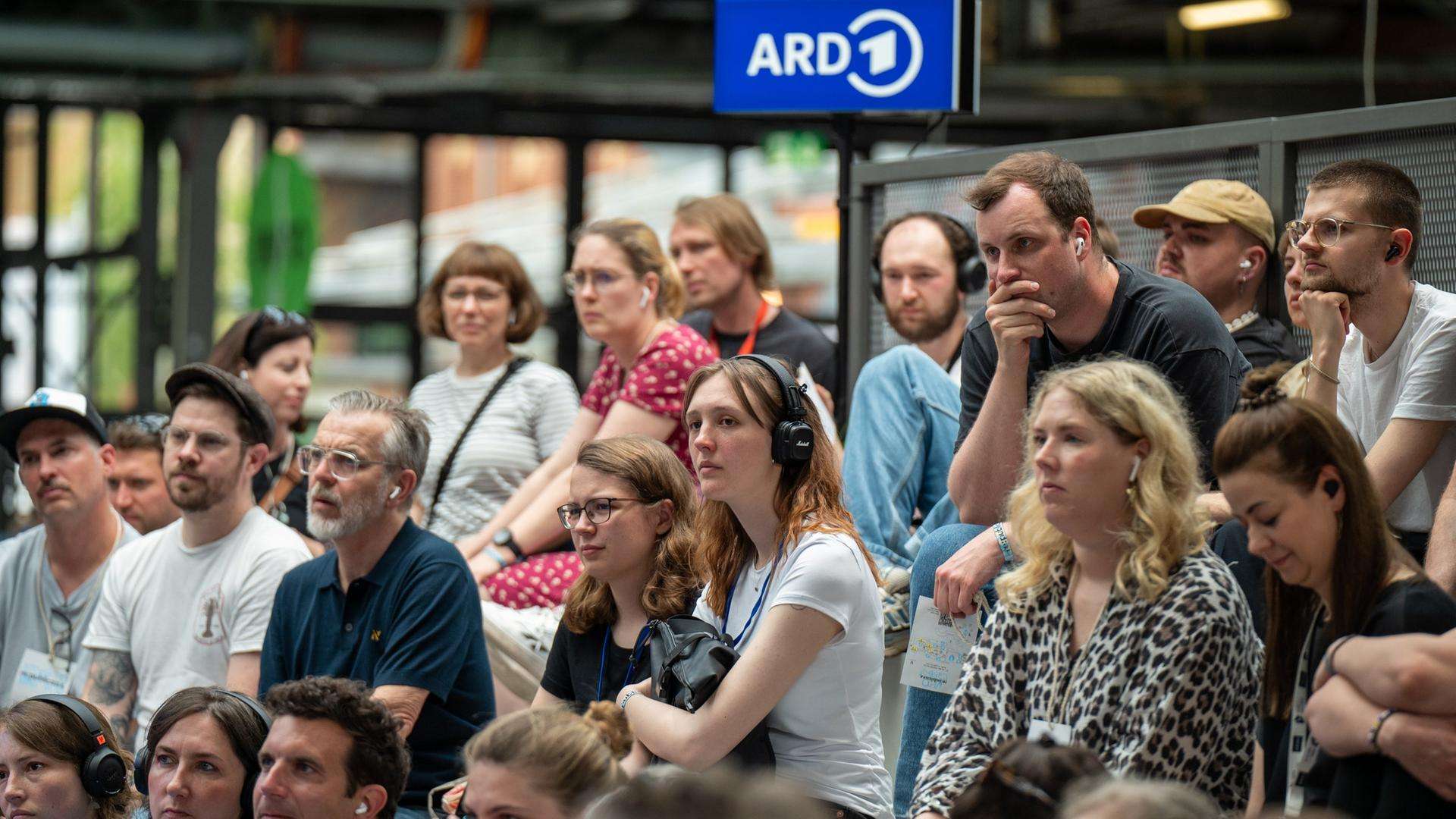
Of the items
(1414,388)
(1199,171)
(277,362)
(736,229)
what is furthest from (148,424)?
(1414,388)

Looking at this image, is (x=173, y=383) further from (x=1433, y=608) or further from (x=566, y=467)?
(x=1433, y=608)

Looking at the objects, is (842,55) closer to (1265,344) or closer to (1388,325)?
(1265,344)

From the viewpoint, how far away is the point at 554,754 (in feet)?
8.61

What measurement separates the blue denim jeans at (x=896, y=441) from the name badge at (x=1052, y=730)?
1202 millimetres

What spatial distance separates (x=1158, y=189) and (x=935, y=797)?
1926mm

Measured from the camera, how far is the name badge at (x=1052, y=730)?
8.56 ft

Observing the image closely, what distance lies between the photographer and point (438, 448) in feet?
16.6

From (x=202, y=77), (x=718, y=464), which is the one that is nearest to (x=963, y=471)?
(x=718, y=464)

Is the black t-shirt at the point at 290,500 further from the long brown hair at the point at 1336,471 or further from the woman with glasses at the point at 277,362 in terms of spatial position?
the long brown hair at the point at 1336,471

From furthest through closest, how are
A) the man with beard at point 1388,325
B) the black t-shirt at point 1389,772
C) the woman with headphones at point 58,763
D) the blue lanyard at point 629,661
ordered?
the woman with headphones at point 58,763 → the blue lanyard at point 629,661 → the man with beard at point 1388,325 → the black t-shirt at point 1389,772

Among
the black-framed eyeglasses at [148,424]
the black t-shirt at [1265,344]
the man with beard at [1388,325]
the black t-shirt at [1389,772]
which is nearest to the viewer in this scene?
the black t-shirt at [1389,772]

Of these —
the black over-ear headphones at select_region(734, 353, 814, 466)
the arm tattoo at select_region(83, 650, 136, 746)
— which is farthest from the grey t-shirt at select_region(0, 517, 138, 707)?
the black over-ear headphones at select_region(734, 353, 814, 466)

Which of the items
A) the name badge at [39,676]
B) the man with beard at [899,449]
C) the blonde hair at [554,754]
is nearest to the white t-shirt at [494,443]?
the name badge at [39,676]

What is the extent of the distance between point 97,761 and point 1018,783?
2163 mm
